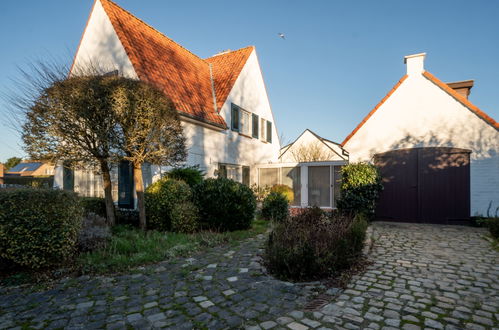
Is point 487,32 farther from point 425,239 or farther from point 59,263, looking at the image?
point 59,263

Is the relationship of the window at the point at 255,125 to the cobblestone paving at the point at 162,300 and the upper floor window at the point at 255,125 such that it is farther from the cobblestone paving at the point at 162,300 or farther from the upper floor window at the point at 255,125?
the cobblestone paving at the point at 162,300

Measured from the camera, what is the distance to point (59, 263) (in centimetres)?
456

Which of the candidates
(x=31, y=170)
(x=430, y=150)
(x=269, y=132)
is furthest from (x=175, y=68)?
(x=31, y=170)

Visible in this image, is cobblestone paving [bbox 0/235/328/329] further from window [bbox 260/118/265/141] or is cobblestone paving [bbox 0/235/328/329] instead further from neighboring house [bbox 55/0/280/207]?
window [bbox 260/118/265/141]

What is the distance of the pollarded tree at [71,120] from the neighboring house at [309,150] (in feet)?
57.1

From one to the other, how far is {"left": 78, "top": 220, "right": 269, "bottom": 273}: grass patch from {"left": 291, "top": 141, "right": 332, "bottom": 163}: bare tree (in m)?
17.1

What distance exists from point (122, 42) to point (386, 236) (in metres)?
10.9

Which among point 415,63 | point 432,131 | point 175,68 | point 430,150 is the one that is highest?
point 175,68

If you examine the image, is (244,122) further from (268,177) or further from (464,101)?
(464,101)

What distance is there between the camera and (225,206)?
7.56m

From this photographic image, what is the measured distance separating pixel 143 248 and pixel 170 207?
2.09 m

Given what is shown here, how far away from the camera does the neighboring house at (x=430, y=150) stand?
878 centimetres

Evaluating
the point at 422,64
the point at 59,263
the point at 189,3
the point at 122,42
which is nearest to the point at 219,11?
the point at 189,3

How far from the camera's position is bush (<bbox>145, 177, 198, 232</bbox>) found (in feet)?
23.8
